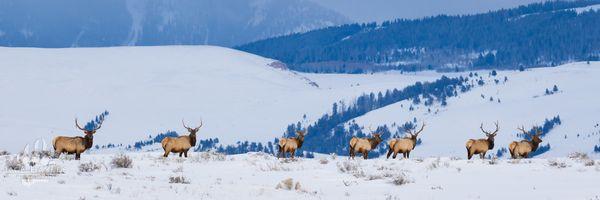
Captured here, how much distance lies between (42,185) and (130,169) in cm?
647

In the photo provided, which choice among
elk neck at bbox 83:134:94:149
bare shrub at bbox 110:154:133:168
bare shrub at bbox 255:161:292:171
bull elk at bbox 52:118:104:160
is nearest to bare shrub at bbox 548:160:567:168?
bare shrub at bbox 255:161:292:171

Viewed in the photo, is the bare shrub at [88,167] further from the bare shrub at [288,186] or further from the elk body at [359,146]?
the elk body at [359,146]

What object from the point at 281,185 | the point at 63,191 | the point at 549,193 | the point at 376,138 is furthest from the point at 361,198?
the point at 376,138

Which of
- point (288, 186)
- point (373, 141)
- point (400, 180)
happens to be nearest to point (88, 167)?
point (288, 186)

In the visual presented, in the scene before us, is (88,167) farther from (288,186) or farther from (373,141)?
(373,141)

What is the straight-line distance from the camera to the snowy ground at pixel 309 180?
17062 millimetres

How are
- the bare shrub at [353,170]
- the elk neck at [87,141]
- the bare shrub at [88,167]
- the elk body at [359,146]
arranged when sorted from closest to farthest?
the bare shrub at [88,167], the bare shrub at [353,170], the elk neck at [87,141], the elk body at [359,146]

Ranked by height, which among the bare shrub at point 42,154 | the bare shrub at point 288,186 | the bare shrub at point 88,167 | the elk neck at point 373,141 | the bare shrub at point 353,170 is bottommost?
the bare shrub at point 288,186

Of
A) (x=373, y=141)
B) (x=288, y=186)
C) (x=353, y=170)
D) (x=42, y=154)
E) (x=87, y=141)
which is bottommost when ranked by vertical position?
(x=288, y=186)

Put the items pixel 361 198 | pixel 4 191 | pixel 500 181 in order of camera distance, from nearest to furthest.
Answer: pixel 4 191
pixel 361 198
pixel 500 181

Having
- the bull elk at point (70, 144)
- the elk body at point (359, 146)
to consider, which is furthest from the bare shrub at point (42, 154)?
the elk body at point (359, 146)

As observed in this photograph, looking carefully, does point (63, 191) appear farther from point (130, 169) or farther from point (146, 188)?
point (130, 169)

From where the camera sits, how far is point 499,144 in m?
184

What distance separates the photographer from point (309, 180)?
71.2 feet
